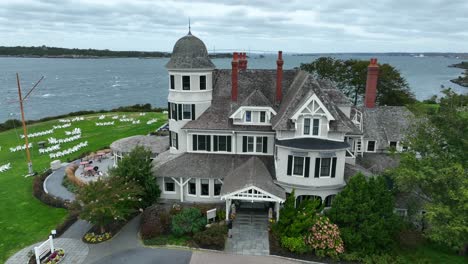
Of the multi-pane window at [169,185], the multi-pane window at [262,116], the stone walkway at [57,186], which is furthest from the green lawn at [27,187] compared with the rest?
the multi-pane window at [262,116]

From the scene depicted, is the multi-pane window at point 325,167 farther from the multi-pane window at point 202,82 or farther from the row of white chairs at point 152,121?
the row of white chairs at point 152,121

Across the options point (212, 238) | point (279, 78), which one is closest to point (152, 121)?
point (279, 78)

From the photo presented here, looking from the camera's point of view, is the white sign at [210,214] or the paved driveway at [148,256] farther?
the white sign at [210,214]

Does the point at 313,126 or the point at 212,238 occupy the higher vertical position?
the point at 313,126

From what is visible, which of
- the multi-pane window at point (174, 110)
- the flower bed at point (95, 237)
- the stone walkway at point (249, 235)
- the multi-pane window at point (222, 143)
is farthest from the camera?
the multi-pane window at point (174, 110)

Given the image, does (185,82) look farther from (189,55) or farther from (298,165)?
(298,165)

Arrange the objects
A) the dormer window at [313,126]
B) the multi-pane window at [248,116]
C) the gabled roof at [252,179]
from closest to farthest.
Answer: the gabled roof at [252,179] < the dormer window at [313,126] < the multi-pane window at [248,116]

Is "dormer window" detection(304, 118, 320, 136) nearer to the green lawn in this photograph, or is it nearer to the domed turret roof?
the domed turret roof
